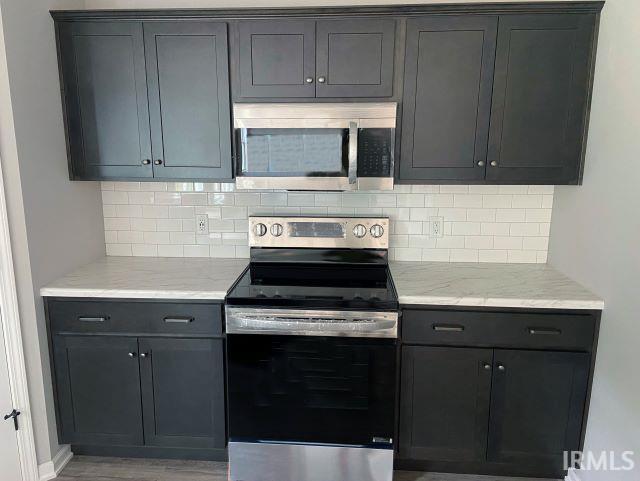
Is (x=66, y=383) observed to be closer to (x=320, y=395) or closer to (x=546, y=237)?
(x=320, y=395)

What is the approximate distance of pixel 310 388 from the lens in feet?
6.70

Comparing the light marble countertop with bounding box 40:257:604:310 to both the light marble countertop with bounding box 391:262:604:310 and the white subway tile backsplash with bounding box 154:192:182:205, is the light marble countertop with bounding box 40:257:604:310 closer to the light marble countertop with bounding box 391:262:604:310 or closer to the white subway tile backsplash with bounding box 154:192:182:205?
the light marble countertop with bounding box 391:262:604:310

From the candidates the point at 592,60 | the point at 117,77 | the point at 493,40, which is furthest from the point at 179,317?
the point at 592,60

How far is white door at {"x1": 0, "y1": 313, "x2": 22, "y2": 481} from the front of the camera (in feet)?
6.66

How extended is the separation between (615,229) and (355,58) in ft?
4.58

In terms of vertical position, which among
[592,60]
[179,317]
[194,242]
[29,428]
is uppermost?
[592,60]

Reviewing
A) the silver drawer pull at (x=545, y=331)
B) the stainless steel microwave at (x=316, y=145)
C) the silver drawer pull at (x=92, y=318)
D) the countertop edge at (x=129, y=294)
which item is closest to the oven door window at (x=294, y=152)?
the stainless steel microwave at (x=316, y=145)

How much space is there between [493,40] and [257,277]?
1646mm

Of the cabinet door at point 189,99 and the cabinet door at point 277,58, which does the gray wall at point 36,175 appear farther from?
the cabinet door at point 277,58

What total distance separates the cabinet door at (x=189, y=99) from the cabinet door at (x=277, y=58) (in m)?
0.11

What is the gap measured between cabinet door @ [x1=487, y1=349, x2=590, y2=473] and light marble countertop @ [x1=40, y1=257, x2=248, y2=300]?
1395 millimetres

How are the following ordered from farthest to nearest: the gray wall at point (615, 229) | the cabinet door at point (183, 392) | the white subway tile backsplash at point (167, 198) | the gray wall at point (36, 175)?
the white subway tile backsplash at point (167, 198), the cabinet door at point (183, 392), the gray wall at point (36, 175), the gray wall at point (615, 229)

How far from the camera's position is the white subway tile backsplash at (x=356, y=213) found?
8.23 feet

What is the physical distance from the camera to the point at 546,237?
2.52 m
